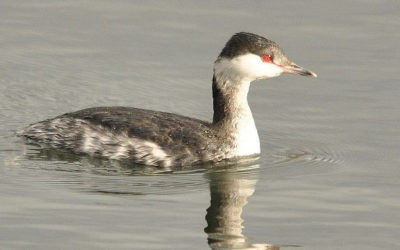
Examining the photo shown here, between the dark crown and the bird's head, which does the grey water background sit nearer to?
the bird's head

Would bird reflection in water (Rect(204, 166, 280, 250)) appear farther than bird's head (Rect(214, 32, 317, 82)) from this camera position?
No

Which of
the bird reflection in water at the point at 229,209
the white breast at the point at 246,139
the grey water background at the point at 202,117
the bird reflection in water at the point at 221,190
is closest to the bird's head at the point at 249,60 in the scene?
→ the white breast at the point at 246,139

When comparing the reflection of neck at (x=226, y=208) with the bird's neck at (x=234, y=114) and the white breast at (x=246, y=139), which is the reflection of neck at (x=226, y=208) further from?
the bird's neck at (x=234, y=114)

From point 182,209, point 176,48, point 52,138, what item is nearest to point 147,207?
point 182,209

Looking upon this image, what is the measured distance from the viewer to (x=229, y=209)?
13.7 metres

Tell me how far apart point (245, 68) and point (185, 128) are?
3.54ft

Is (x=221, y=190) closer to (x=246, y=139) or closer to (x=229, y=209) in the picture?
(x=229, y=209)

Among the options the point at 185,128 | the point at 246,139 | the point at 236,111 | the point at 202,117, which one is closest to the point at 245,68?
the point at 236,111

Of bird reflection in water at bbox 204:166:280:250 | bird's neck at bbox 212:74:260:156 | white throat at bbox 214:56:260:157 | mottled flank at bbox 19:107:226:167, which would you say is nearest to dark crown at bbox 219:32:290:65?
white throat at bbox 214:56:260:157

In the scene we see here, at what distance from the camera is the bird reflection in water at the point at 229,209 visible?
41.1ft

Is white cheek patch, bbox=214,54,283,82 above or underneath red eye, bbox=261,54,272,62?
underneath

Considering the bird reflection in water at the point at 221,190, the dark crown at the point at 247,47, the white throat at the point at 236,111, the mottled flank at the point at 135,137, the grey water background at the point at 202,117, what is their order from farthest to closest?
the white throat at the point at 236,111, the dark crown at the point at 247,47, the mottled flank at the point at 135,137, the grey water background at the point at 202,117, the bird reflection in water at the point at 221,190

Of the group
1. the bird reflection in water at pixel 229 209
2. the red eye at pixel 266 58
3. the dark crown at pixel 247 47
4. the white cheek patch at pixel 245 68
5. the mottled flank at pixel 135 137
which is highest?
the dark crown at pixel 247 47

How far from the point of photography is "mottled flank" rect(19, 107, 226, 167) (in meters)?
15.4
